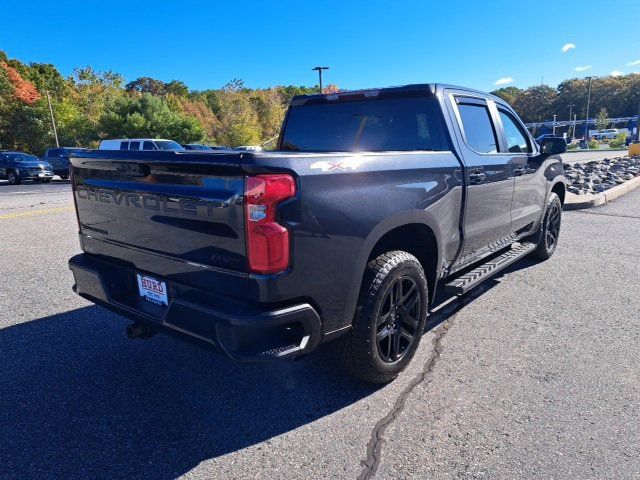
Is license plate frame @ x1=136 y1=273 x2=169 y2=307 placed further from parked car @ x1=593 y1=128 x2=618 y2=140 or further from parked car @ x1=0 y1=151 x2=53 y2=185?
parked car @ x1=593 y1=128 x2=618 y2=140

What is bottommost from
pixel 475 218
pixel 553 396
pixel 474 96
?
pixel 553 396

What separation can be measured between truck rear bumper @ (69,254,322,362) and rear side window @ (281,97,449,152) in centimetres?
182

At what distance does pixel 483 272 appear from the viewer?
3.77 metres

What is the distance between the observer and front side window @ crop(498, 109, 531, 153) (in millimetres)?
4305

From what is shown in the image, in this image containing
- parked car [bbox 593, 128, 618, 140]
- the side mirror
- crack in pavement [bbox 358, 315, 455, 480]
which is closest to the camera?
crack in pavement [bbox 358, 315, 455, 480]

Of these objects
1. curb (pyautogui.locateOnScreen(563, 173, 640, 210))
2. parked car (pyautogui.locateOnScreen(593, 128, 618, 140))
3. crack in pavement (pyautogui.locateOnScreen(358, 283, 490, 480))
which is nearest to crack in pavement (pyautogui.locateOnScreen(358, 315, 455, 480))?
crack in pavement (pyautogui.locateOnScreen(358, 283, 490, 480))

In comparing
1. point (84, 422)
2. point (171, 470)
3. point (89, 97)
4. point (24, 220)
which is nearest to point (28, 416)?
point (84, 422)

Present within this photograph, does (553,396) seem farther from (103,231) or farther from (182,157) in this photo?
(103,231)

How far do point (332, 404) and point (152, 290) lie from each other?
125 centimetres

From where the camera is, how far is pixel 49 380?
2.84m

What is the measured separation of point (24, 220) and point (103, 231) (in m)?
7.77

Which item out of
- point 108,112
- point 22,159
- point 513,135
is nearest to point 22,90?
point 108,112

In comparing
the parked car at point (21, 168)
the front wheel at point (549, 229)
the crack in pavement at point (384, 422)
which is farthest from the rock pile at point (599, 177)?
the parked car at point (21, 168)

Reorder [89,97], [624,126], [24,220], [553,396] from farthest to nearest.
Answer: [624,126] < [89,97] < [24,220] < [553,396]
